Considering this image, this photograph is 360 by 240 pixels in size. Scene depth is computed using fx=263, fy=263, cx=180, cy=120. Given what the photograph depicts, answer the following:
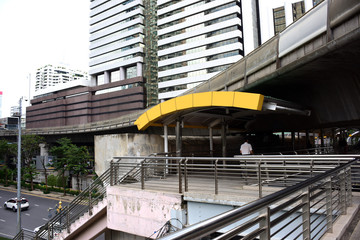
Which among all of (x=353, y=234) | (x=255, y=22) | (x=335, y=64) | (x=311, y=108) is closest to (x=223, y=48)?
(x=255, y=22)

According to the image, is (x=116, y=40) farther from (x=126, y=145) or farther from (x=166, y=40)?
(x=126, y=145)

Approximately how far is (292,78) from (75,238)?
1152 centimetres

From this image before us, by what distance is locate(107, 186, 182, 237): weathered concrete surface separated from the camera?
7.87 metres

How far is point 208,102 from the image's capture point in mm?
10414

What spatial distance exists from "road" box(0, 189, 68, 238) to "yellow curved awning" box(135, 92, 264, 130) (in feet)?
58.8

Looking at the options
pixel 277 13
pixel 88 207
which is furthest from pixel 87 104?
pixel 88 207

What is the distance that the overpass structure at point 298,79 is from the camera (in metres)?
7.27

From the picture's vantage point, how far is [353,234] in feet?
13.5

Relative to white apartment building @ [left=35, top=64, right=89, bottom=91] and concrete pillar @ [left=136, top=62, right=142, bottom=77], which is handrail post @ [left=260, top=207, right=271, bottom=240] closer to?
concrete pillar @ [left=136, top=62, right=142, bottom=77]

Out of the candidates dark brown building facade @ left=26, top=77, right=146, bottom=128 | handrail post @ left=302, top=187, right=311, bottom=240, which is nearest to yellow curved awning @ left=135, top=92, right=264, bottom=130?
handrail post @ left=302, top=187, right=311, bottom=240

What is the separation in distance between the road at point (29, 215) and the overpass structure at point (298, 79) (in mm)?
14050

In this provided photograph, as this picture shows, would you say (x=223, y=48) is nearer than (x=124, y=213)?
No

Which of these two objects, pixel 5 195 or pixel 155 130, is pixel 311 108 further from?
pixel 5 195

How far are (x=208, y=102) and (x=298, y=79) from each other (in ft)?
13.3
